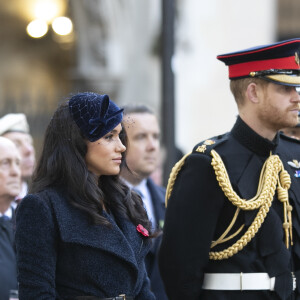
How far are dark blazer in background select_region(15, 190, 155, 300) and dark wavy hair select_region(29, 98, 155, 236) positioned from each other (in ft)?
0.15

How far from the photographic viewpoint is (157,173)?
814 centimetres

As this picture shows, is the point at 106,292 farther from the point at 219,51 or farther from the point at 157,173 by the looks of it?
the point at 219,51

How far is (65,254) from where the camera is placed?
3898 mm

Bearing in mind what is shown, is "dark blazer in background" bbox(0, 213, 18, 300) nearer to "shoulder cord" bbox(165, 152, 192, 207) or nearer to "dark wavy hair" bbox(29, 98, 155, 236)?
"shoulder cord" bbox(165, 152, 192, 207)

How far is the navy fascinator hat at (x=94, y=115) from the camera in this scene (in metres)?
4.05

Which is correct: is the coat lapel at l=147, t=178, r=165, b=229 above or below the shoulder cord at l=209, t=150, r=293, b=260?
below

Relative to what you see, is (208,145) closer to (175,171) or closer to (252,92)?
(175,171)

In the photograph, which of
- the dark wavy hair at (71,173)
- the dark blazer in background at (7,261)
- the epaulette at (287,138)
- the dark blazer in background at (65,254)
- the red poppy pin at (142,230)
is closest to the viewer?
the dark blazer in background at (65,254)

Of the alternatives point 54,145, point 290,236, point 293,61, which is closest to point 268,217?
point 290,236

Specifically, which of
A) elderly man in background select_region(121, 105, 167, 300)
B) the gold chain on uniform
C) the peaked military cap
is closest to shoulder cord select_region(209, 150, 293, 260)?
the gold chain on uniform

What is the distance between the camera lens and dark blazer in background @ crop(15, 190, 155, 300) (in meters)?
3.82

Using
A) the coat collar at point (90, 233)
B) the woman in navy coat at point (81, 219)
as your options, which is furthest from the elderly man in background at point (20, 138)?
the coat collar at point (90, 233)

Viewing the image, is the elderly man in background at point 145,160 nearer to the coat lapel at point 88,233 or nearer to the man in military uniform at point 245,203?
the man in military uniform at point 245,203

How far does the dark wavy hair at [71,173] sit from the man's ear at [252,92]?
0.80 meters
